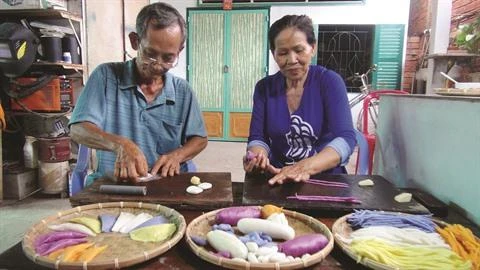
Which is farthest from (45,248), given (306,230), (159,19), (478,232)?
(478,232)

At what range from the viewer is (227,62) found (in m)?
6.55

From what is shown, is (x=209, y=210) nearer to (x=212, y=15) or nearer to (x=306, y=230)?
(x=306, y=230)

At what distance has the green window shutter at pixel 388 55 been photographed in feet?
19.7

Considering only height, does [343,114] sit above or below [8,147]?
above

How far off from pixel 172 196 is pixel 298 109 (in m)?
0.83

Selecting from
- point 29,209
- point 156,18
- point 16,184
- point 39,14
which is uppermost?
point 39,14

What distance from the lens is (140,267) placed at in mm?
748

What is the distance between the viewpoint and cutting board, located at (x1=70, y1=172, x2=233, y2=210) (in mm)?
1082

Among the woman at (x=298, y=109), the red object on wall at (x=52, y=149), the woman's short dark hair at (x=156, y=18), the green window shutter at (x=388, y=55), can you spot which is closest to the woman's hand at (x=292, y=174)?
the woman at (x=298, y=109)

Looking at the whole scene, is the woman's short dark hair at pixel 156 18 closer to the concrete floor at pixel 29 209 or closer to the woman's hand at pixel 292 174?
the woman's hand at pixel 292 174

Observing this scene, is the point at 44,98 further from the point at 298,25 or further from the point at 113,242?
the point at 113,242

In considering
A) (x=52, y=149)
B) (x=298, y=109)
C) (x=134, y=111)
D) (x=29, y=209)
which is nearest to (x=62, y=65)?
(x=52, y=149)

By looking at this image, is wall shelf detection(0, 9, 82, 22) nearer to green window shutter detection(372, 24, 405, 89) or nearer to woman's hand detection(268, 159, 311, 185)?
woman's hand detection(268, 159, 311, 185)

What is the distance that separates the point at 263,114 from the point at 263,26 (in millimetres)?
5010
